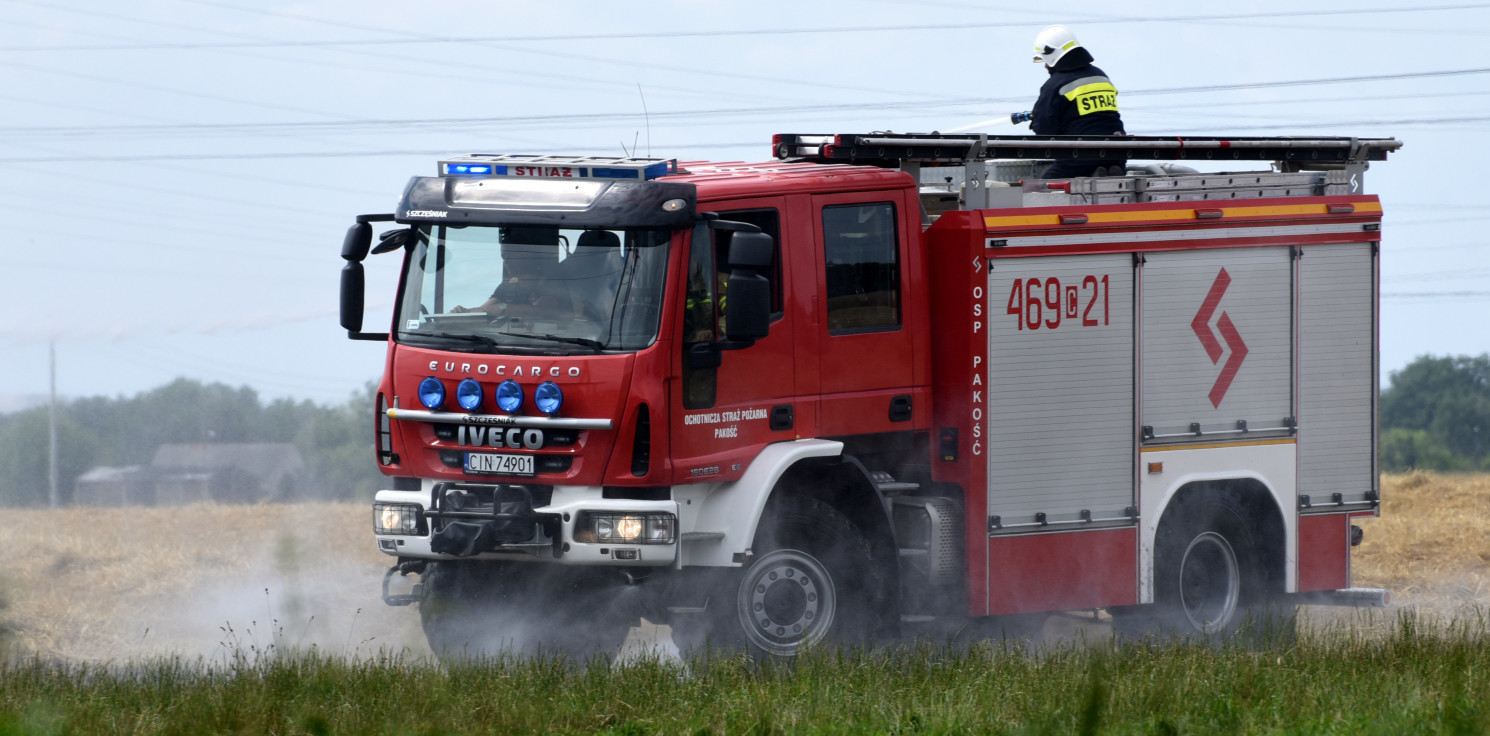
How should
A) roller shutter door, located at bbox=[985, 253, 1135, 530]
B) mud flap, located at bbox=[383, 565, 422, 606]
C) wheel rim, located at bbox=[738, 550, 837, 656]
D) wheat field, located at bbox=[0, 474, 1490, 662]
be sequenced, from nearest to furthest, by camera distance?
wheel rim, located at bbox=[738, 550, 837, 656] → mud flap, located at bbox=[383, 565, 422, 606] → roller shutter door, located at bbox=[985, 253, 1135, 530] → wheat field, located at bbox=[0, 474, 1490, 662]

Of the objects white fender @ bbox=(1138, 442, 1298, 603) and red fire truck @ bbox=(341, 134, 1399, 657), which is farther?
white fender @ bbox=(1138, 442, 1298, 603)

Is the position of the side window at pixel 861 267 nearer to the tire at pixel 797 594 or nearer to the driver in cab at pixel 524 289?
the tire at pixel 797 594

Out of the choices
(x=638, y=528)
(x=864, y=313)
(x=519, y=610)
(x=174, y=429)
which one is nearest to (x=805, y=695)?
(x=638, y=528)

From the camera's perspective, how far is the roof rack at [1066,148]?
32.7ft

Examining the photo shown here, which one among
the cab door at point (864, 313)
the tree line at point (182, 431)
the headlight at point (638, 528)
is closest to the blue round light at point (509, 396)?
the headlight at point (638, 528)

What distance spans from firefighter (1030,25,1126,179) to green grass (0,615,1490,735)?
4196 mm

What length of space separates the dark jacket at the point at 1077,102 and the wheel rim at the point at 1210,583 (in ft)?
9.59

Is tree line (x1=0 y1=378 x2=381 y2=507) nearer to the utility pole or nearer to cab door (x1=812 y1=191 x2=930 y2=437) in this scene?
the utility pole

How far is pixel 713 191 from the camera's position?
29.8 ft

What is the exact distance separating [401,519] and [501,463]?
74 cm

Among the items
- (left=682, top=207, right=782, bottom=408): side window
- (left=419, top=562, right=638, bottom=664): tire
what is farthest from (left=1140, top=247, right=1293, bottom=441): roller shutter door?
(left=419, top=562, right=638, bottom=664): tire

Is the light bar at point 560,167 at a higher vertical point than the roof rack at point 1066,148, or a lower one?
lower

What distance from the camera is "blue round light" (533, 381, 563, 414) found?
28.9 ft

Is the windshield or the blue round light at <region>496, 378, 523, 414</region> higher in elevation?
the windshield
